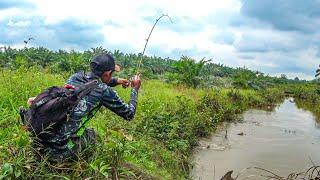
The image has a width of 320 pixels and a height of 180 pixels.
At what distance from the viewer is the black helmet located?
17.0 feet

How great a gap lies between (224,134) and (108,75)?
10.1 m

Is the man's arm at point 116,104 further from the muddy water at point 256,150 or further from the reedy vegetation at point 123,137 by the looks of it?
the muddy water at point 256,150

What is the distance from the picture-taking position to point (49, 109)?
4.75 metres

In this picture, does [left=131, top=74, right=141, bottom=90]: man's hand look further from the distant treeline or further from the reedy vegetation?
the distant treeline

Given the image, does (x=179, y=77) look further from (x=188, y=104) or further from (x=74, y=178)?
(x=74, y=178)

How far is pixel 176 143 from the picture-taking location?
10234mm

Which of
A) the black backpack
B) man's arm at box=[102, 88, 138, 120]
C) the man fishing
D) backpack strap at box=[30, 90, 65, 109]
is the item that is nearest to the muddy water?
man's arm at box=[102, 88, 138, 120]

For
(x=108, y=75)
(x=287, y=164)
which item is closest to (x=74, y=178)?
(x=108, y=75)

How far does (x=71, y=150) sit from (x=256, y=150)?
857 centimetres

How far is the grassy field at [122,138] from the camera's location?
5.13 m

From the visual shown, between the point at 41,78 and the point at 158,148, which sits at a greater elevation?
the point at 41,78

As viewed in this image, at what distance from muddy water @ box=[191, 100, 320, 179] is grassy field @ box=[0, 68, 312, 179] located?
0.48 meters

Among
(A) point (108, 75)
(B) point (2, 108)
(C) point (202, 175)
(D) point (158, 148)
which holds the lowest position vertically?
(C) point (202, 175)

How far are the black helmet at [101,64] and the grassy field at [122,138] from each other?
967 millimetres
